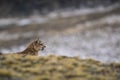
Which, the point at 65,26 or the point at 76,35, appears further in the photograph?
the point at 65,26

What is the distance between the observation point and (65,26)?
124ft

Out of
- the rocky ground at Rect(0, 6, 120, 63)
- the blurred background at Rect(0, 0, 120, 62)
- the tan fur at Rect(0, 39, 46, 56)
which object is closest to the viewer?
the tan fur at Rect(0, 39, 46, 56)

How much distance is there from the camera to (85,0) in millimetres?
48844

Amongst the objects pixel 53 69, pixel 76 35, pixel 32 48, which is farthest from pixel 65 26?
pixel 53 69

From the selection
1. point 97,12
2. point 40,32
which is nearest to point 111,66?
point 40,32

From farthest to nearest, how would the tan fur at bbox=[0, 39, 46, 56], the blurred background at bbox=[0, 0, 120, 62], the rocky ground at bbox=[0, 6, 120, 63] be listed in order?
the blurred background at bbox=[0, 0, 120, 62] < the rocky ground at bbox=[0, 6, 120, 63] < the tan fur at bbox=[0, 39, 46, 56]

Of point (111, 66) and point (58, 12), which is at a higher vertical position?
point (58, 12)

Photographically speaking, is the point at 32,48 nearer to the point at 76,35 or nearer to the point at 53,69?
the point at 53,69

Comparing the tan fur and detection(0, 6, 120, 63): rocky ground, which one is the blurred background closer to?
detection(0, 6, 120, 63): rocky ground

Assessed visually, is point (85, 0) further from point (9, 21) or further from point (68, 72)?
point (68, 72)

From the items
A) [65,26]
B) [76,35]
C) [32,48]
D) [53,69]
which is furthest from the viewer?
[65,26]

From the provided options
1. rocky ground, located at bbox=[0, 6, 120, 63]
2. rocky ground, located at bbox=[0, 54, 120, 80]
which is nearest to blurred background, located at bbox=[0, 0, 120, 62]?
rocky ground, located at bbox=[0, 6, 120, 63]

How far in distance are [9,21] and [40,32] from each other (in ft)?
30.6

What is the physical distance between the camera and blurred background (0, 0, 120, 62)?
2673 cm
